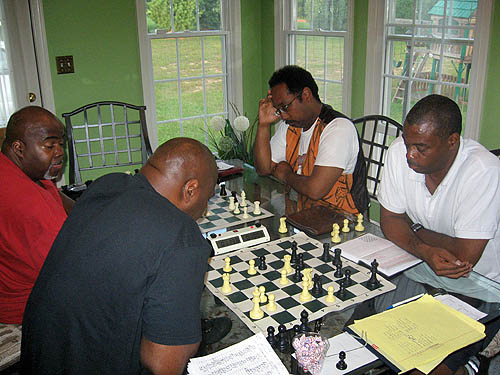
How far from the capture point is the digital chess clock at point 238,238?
2025 millimetres

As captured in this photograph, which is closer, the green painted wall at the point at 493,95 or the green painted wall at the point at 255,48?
the green painted wall at the point at 493,95

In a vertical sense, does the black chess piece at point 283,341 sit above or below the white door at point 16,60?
below

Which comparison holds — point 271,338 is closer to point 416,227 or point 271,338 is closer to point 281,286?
point 281,286

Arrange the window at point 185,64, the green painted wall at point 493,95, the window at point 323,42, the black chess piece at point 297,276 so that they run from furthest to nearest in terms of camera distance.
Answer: the window at point 185,64 → the window at point 323,42 → the green painted wall at point 493,95 → the black chess piece at point 297,276

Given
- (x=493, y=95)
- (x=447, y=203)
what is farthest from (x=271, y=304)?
(x=493, y=95)

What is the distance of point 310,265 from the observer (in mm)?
1892

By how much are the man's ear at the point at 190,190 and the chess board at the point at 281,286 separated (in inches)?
18.1

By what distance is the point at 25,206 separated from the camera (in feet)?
5.79

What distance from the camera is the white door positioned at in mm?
3732

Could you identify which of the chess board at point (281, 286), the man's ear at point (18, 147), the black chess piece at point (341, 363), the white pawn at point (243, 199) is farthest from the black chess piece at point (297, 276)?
the man's ear at point (18, 147)

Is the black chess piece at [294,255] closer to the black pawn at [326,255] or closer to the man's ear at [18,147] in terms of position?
the black pawn at [326,255]

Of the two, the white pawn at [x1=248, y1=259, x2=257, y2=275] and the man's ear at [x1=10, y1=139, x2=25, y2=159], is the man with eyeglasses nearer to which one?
the white pawn at [x1=248, y1=259, x2=257, y2=275]

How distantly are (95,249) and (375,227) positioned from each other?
1400 millimetres

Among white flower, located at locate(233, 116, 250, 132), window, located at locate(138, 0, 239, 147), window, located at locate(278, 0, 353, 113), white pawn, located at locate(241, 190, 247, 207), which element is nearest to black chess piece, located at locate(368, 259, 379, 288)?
white pawn, located at locate(241, 190, 247, 207)
